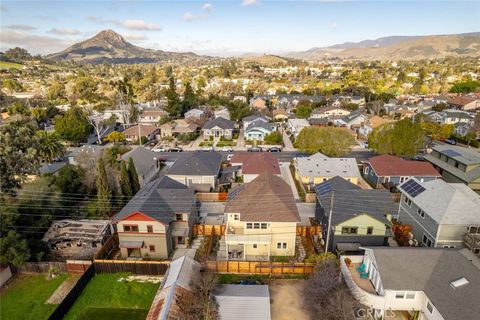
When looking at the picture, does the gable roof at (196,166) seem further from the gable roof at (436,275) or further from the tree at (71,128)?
the tree at (71,128)

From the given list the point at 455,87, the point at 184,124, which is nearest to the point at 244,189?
the point at 184,124

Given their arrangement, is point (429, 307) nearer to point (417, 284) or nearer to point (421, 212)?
point (417, 284)

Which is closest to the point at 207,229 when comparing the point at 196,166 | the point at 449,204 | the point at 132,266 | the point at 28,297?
the point at 132,266

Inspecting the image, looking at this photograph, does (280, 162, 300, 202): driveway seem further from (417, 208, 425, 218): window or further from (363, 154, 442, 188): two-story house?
(417, 208, 425, 218): window

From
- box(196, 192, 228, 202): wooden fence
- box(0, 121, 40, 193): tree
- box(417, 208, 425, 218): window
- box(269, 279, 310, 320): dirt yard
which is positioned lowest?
box(269, 279, 310, 320): dirt yard

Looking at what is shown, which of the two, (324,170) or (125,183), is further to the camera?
(324,170)

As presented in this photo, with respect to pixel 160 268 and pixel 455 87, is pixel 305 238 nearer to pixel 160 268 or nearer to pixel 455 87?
pixel 160 268

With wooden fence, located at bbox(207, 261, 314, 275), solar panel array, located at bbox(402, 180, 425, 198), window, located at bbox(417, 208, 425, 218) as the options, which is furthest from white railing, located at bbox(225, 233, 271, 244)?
solar panel array, located at bbox(402, 180, 425, 198)
